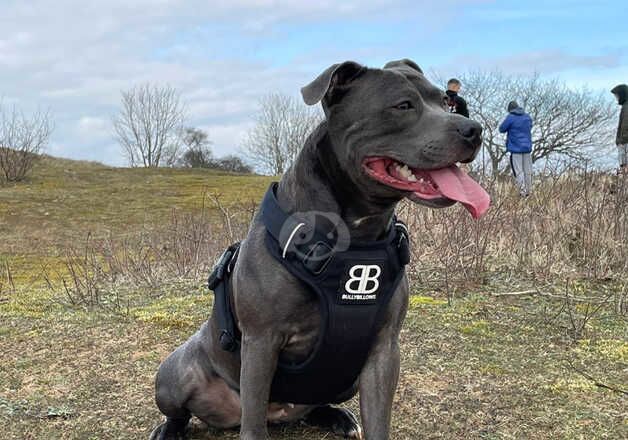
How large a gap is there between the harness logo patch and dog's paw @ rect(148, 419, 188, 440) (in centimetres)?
118

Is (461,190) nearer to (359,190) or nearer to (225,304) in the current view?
(359,190)

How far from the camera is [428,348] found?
13.9 feet

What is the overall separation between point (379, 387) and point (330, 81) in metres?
1.21

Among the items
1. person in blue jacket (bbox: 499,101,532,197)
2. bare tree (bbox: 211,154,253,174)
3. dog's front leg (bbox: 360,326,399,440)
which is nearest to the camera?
dog's front leg (bbox: 360,326,399,440)

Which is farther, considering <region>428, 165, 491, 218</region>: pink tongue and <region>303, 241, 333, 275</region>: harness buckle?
<region>303, 241, 333, 275</region>: harness buckle

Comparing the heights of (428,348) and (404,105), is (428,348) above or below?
below

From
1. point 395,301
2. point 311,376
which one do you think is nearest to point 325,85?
point 395,301

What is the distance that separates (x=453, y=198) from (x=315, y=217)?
53cm

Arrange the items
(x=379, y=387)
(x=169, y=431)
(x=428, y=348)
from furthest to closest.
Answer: (x=428, y=348) < (x=169, y=431) < (x=379, y=387)

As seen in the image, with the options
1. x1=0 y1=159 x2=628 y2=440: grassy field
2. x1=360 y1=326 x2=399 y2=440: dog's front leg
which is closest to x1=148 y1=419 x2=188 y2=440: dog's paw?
x1=0 y1=159 x2=628 y2=440: grassy field

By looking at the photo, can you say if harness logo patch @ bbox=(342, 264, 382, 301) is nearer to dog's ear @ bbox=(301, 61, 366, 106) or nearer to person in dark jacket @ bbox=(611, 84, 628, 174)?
dog's ear @ bbox=(301, 61, 366, 106)

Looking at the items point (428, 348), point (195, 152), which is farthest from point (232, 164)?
point (428, 348)

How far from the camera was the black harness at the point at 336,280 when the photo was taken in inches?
101

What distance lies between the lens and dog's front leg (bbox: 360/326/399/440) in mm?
2758
